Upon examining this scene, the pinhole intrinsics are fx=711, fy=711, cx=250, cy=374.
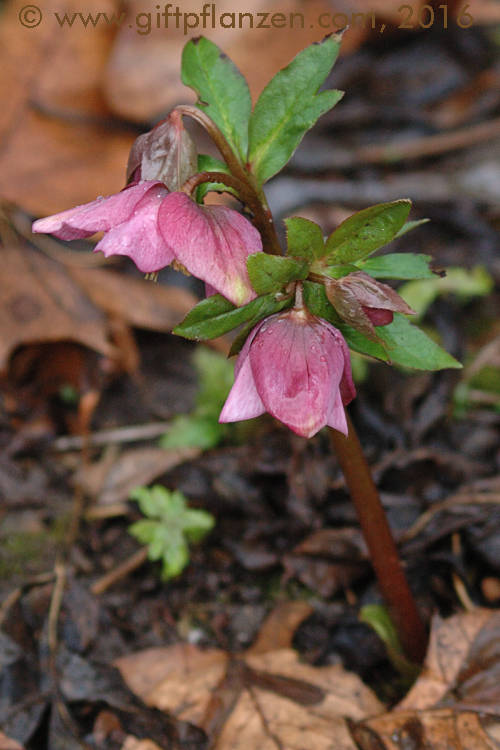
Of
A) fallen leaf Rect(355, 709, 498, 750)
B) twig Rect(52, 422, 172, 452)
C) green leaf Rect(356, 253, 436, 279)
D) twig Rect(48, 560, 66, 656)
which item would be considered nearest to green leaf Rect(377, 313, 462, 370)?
green leaf Rect(356, 253, 436, 279)

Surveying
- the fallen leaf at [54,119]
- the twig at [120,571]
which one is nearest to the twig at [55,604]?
the twig at [120,571]

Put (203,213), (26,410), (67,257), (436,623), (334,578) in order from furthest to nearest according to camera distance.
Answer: (67,257) → (26,410) → (334,578) → (436,623) → (203,213)

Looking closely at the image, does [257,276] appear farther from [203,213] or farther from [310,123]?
[310,123]

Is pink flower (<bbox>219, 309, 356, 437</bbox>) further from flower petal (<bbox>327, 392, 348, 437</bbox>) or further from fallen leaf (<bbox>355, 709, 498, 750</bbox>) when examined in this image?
fallen leaf (<bbox>355, 709, 498, 750</bbox>)

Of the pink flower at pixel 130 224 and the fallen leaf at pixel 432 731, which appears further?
the fallen leaf at pixel 432 731

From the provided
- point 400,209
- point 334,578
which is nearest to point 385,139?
point 334,578

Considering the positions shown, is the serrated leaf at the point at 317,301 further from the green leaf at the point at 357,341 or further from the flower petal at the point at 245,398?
the flower petal at the point at 245,398

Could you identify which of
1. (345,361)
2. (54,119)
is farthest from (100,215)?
(54,119)
